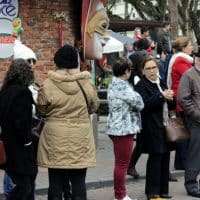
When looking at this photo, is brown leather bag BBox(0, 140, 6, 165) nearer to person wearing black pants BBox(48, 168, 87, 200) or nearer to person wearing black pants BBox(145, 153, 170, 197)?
person wearing black pants BBox(48, 168, 87, 200)

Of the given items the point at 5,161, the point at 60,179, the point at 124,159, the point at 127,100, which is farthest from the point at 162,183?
the point at 5,161

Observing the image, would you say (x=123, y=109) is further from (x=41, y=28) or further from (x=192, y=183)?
(x=41, y=28)

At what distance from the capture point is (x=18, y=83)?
709cm

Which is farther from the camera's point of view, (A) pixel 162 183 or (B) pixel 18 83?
(A) pixel 162 183

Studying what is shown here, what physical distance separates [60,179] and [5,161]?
0.68 m

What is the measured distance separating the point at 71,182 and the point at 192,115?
236 centimetres

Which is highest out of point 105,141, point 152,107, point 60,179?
point 152,107

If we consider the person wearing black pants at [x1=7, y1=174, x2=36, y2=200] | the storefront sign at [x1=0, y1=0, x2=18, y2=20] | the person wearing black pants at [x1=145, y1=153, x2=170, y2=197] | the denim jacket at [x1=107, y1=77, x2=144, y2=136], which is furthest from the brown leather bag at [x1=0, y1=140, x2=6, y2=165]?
the storefront sign at [x1=0, y1=0, x2=18, y2=20]

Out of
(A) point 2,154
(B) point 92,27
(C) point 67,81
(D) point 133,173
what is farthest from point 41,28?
(A) point 2,154

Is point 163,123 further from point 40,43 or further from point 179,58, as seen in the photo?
point 40,43

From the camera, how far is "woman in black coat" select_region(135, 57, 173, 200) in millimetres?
8484

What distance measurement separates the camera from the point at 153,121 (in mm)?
8617

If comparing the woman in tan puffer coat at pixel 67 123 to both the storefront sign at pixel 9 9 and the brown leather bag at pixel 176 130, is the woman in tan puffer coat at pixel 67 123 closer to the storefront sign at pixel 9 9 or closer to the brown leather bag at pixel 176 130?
the brown leather bag at pixel 176 130

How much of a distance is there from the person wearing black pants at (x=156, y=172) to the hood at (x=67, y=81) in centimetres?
191
